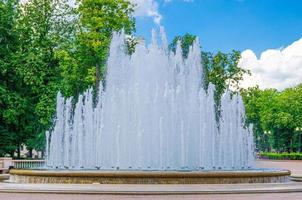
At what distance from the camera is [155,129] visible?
26969mm

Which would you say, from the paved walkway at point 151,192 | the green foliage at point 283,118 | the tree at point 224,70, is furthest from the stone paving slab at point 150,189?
the green foliage at point 283,118

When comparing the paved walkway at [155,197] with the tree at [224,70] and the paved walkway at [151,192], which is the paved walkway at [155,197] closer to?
the paved walkway at [151,192]

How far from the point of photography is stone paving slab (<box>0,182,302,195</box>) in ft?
58.7

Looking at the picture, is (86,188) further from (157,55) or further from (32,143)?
(32,143)

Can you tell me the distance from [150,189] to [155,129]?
888 cm

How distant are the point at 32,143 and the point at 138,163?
2251cm

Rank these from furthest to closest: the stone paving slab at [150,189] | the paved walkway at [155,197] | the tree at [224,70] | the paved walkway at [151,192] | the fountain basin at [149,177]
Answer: the tree at [224,70]
the fountain basin at [149,177]
the stone paving slab at [150,189]
the paved walkway at [151,192]
the paved walkway at [155,197]

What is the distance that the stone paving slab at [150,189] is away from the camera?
58.7 ft

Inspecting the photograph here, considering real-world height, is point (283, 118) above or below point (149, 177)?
above

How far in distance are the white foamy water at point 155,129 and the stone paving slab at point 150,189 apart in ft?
20.1

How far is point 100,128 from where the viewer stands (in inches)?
1121

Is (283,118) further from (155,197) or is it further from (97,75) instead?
(155,197)

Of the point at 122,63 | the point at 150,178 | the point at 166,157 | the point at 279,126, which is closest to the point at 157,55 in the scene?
the point at 122,63

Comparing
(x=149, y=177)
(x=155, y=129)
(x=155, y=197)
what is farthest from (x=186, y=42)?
(x=155, y=197)
